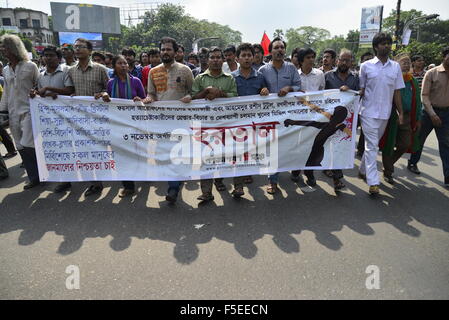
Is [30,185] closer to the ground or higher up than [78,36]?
closer to the ground

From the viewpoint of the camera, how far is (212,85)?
13.0 feet

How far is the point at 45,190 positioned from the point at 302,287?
389 cm

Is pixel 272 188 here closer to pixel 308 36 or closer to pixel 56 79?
pixel 56 79

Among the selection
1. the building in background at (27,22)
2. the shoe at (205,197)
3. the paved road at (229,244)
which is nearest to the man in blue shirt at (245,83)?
the paved road at (229,244)

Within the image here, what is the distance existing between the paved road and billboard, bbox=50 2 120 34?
43.2 meters

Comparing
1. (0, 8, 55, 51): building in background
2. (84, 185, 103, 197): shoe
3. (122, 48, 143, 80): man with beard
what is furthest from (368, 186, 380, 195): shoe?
(0, 8, 55, 51): building in background

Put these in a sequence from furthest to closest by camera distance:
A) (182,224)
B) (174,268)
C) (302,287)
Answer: (182,224)
(174,268)
(302,287)

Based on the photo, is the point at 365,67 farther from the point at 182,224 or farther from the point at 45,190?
the point at 45,190

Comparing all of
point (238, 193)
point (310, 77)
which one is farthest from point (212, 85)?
point (310, 77)

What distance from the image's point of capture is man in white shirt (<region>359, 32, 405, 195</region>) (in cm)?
406

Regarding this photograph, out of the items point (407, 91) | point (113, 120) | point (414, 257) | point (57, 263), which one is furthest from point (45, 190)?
point (407, 91)

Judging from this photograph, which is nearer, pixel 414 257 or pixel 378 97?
pixel 414 257

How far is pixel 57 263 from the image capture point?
2.72 meters

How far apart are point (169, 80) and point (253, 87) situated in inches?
43.9
